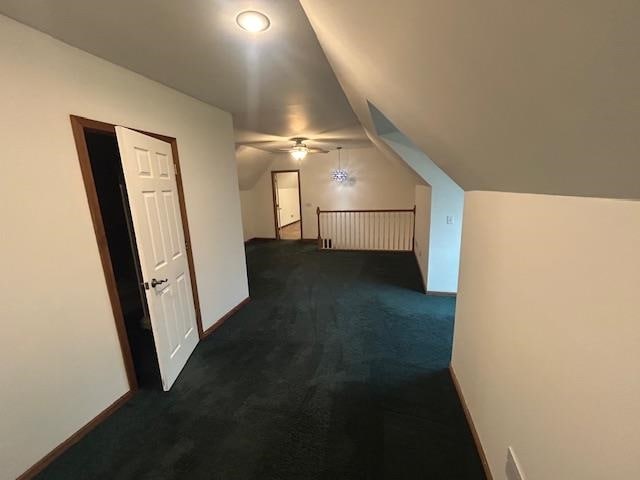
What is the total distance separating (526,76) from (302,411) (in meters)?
2.16

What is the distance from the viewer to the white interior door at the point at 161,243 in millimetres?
1970

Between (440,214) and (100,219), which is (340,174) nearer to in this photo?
(440,214)

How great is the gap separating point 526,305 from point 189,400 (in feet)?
7.45

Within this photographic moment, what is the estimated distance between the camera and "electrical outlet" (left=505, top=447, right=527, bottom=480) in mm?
1158

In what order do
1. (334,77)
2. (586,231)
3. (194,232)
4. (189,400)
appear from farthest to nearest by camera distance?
(194,232) < (334,77) < (189,400) < (586,231)

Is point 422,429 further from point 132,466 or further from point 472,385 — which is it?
point 132,466

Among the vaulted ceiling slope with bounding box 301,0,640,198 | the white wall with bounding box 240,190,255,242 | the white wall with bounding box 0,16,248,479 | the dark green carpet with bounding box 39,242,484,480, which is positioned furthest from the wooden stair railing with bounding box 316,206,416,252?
the vaulted ceiling slope with bounding box 301,0,640,198

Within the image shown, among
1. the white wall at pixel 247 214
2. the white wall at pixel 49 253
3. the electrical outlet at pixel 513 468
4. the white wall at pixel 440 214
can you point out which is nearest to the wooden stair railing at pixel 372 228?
the white wall at pixel 247 214

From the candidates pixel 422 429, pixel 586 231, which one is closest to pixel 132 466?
pixel 422 429

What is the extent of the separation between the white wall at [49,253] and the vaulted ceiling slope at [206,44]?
19 centimetres

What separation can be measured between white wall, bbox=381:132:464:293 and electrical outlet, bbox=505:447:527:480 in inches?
97.4

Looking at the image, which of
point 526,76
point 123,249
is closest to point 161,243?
point 123,249

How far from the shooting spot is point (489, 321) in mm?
1556

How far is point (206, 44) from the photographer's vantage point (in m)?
1.72
